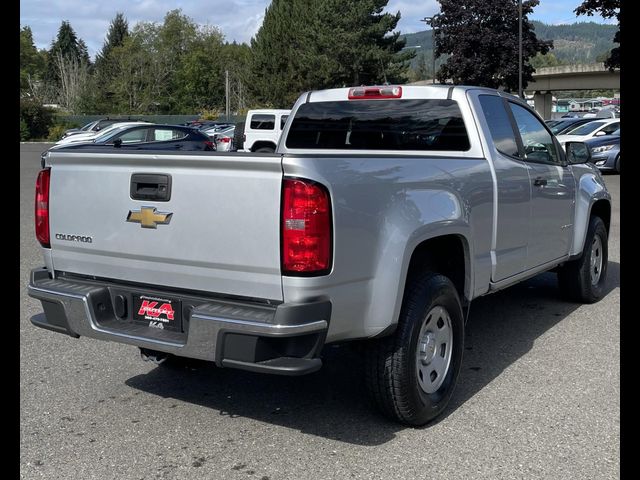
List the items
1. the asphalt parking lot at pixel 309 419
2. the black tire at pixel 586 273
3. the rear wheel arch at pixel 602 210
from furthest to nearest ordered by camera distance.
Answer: the rear wheel arch at pixel 602 210
the black tire at pixel 586 273
the asphalt parking lot at pixel 309 419

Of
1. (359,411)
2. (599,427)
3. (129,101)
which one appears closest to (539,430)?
(599,427)

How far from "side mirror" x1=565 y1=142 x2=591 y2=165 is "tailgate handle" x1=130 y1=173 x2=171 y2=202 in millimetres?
3981

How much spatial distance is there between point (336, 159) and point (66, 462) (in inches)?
79.8

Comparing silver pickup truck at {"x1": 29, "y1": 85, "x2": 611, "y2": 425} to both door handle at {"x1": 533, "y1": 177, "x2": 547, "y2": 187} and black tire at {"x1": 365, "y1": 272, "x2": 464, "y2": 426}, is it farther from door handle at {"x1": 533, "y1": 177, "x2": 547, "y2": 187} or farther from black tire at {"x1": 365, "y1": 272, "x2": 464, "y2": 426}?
door handle at {"x1": 533, "y1": 177, "x2": 547, "y2": 187}

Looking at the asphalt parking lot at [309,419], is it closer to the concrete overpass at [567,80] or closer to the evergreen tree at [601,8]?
the evergreen tree at [601,8]

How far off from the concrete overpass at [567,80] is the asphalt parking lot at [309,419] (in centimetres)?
6737

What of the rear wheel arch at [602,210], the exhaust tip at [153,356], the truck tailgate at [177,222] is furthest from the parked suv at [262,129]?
the truck tailgate at [177,222]

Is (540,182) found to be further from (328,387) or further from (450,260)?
(328,387)

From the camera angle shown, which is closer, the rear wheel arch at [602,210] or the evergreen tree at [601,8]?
the rear wheel arch at [602,210]

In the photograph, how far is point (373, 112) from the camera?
226 inches

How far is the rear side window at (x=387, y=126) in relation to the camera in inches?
216

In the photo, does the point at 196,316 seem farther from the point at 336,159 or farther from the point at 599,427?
the point at 599,427

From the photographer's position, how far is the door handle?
572 cm

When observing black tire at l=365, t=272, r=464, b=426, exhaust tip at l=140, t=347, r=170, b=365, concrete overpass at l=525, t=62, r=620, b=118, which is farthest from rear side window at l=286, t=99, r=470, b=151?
concrete overpass at l=525, t=62, r=620, b=118
